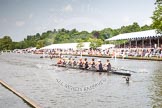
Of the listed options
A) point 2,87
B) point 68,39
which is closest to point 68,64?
point 2,87

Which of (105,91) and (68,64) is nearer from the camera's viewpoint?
(105,91)

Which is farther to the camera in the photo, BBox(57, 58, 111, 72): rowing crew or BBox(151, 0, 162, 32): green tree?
BBox(151, 0, 162, 32): green tree

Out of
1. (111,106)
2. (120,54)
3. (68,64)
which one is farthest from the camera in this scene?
(120,54)

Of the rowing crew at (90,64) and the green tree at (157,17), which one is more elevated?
the green tree at (157,17)

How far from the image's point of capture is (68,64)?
1941 inches

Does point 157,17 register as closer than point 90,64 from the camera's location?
No

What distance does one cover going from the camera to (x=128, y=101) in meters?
20.4

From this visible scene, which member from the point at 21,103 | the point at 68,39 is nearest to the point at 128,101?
the point at 21,103

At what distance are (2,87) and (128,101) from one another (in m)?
10.5

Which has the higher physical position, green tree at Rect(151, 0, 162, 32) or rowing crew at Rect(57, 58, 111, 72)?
green tree at Rect(151, 0, 162, 32)

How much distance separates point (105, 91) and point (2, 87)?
7.79 meters

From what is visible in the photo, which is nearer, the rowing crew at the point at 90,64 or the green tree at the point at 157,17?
the rowing crew at the point at 90,64

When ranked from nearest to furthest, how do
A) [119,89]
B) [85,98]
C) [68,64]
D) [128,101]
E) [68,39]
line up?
1. [128,101]
2. [85,98]
3. [119,89]
4. [68,64]
5. [68,39]

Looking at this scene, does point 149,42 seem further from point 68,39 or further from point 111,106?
point 68,39
